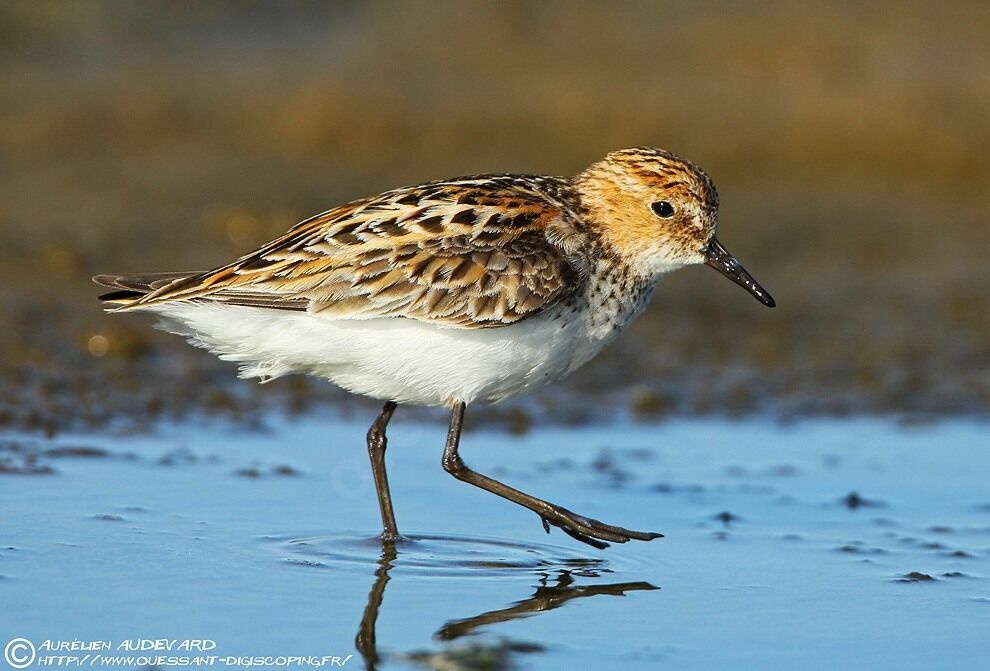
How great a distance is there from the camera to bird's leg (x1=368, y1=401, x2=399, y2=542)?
7.06m

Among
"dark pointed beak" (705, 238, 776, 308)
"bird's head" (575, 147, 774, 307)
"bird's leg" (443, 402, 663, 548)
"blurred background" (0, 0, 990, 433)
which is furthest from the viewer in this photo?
"blurred background" (0, 0, 990, 433)

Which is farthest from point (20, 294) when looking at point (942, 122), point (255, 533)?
point (942, 122)

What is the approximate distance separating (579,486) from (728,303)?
341 centimetres

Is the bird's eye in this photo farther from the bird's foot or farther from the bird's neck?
the bird's foot

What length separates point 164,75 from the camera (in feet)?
42.6

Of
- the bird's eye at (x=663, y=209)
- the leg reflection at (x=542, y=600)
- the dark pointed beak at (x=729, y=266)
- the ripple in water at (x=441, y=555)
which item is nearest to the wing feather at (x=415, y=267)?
the bird's eye at (x=663, y=209)

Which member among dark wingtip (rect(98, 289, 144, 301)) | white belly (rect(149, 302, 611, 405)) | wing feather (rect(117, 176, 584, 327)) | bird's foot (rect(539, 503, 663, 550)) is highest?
wing feather (rect(117, 176, 584, 327))

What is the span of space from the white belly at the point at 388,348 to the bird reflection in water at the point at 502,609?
2.49ft

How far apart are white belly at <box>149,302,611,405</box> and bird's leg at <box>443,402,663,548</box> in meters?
0.24

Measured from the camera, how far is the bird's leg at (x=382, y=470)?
23.2 ft

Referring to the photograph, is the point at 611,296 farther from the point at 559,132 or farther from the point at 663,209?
the point at 559,132

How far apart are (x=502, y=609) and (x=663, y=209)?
2220mm

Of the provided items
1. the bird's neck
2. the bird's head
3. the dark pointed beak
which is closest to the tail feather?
the bird's neck

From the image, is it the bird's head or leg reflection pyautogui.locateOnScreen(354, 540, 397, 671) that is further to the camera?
the bird's head
